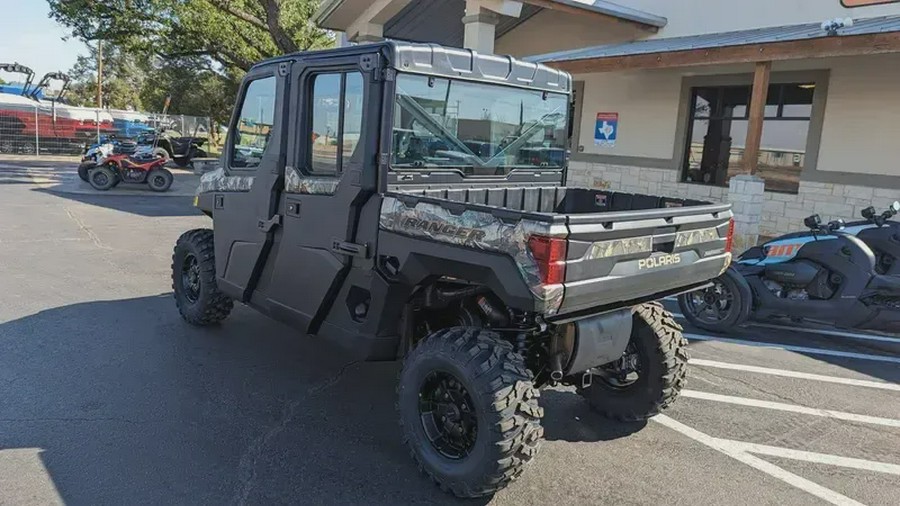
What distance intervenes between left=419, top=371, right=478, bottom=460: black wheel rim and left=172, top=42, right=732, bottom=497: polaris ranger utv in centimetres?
1

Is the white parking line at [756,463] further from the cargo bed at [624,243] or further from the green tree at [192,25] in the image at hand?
the green tree at [192,25]

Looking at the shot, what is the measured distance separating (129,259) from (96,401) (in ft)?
16.3

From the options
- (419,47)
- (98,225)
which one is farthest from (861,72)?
(98,225)

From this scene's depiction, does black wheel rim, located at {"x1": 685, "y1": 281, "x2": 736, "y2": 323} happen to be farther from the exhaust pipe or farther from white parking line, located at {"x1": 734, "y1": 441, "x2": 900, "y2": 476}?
the exhaust pipe

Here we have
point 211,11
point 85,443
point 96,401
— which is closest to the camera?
point 85,443

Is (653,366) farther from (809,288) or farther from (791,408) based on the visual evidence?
(809,288)

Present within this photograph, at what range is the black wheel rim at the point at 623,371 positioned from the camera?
14.0ft

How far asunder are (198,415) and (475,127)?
8.38ft

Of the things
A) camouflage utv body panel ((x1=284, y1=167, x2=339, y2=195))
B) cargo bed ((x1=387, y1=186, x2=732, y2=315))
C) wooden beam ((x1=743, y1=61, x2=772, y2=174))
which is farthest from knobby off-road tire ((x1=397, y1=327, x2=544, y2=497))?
wooden beam ((x1=743, y1=61, x2=772, y2=174))

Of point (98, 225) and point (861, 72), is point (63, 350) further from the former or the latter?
point (861, 72)

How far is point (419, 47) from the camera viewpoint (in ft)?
12.7

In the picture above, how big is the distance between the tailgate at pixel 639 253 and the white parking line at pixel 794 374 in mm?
1872

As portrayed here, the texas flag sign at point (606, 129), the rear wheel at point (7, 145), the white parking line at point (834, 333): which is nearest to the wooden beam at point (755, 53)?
the texas flag sign at point (606, 129)

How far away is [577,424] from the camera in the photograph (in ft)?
14.1
